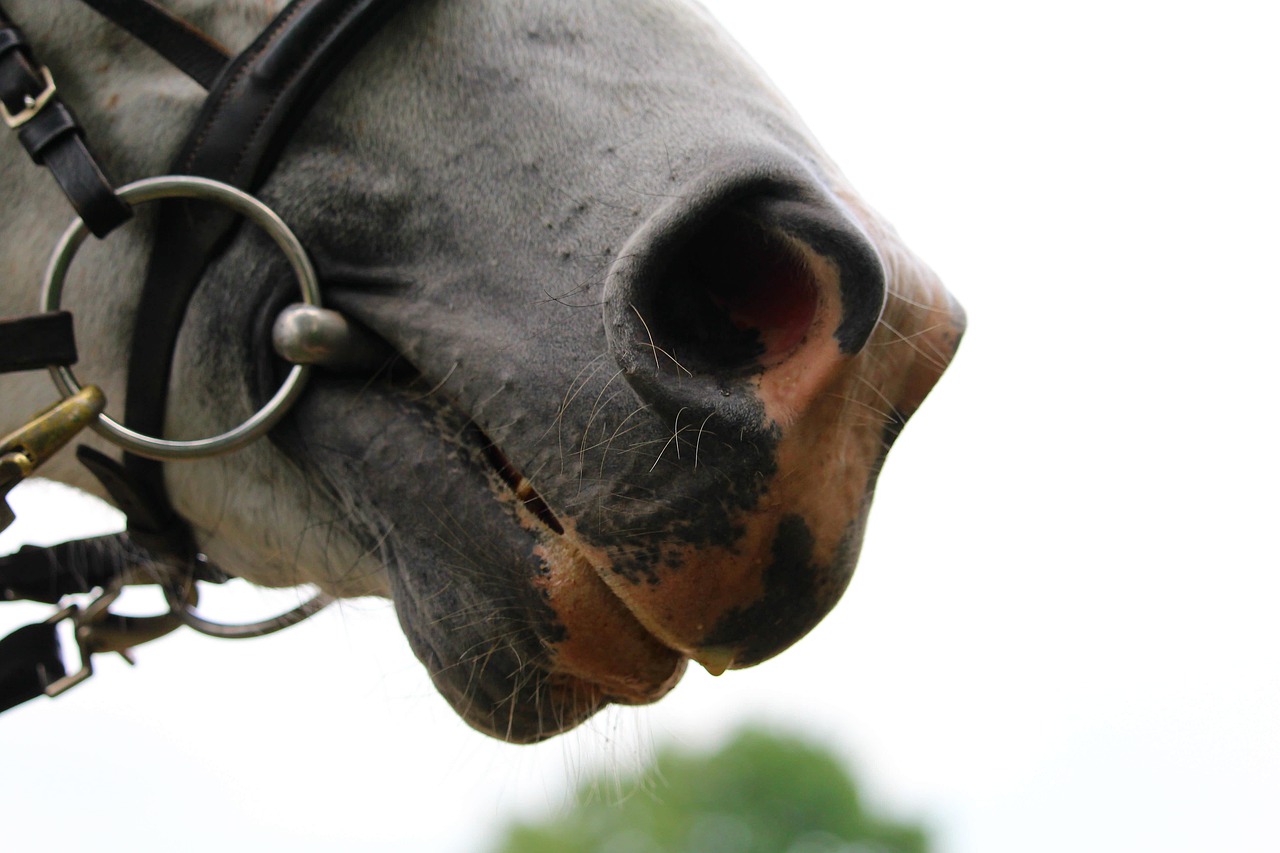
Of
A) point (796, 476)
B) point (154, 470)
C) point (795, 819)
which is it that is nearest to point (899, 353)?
point (796, 476)

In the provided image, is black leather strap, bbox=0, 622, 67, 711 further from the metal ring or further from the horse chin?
the horse chin

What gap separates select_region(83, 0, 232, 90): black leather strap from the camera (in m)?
1.40

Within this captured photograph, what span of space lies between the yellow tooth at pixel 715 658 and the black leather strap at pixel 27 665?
4.18 ft

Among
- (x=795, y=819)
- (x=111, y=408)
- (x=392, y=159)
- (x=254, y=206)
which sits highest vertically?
(x=392, y=159)

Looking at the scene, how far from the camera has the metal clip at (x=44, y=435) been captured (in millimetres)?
1293

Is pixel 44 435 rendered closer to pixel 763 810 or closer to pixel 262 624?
pixel 262 624

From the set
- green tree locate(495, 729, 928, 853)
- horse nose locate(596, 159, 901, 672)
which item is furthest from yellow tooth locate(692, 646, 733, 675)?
green tree locate(495, 729, 928, 853)

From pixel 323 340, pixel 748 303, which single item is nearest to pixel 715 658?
pixel 748 303

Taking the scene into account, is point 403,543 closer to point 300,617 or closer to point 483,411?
point 483,411

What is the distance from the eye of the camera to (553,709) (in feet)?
→ 4.71

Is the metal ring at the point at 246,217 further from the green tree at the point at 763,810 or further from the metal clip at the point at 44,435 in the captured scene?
the green tree at the point at 763,810

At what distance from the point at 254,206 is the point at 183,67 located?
0.80ft

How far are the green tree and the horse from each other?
18.4 meters

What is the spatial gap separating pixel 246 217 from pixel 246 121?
121 millimetres
